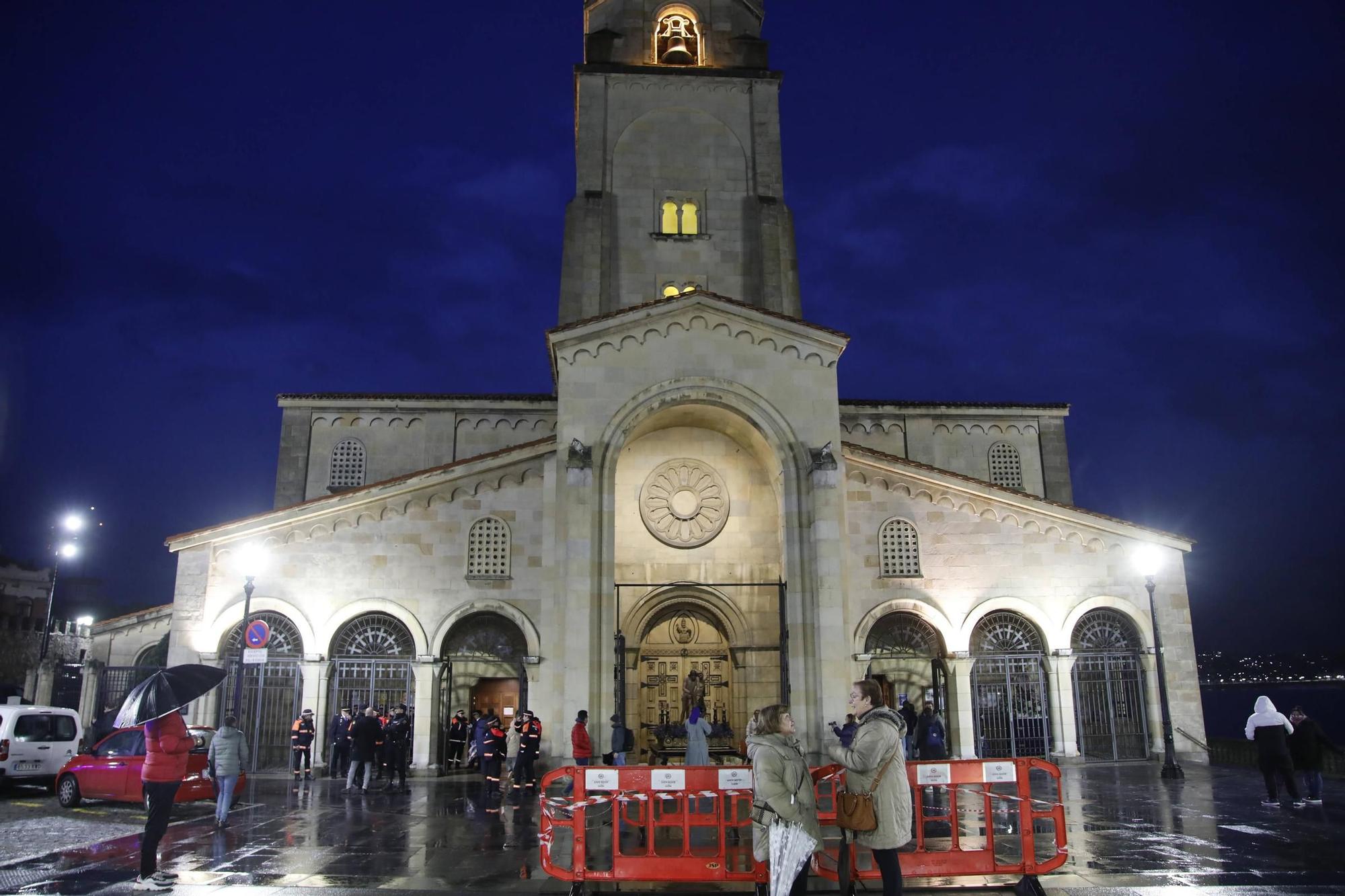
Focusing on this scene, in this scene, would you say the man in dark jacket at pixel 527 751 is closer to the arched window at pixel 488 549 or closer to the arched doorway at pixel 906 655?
the arched window at pixel 488 549

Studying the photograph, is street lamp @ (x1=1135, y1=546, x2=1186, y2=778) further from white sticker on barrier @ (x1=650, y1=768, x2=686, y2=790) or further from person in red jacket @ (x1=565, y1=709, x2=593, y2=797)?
white sticker on barrier @ (x1=650, y1=768, x2=686, y2=790)

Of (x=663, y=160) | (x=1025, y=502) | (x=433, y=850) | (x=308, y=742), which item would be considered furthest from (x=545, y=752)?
(x=663, y=160)

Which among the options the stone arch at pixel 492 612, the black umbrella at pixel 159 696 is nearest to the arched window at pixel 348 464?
the stone arch at pixel 492 612

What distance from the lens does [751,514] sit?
80.6ft

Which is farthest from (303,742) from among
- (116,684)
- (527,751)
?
(116,684)

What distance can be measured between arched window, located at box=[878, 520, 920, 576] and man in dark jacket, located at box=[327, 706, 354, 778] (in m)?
12.9

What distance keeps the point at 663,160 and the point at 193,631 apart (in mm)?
18649

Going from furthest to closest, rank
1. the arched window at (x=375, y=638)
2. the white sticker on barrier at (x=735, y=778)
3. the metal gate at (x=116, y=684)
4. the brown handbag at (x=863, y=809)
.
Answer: the metal gate at (x=116, y=684) → the arched window at (x=375, y=638) → the white sticker on barrier at (x=735, y=778) → the brown handbag at (x=863, y=809)

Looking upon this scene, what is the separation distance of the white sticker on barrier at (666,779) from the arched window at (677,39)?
2611 centimetres

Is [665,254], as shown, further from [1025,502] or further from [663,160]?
[1025,502]

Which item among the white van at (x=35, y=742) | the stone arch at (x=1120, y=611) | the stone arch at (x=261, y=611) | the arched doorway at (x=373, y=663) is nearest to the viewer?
the white van at (x=35, y=742)

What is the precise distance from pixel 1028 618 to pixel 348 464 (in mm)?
20525

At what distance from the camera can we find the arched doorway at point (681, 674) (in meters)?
23.8

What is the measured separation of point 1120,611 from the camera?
2331 centimetres
